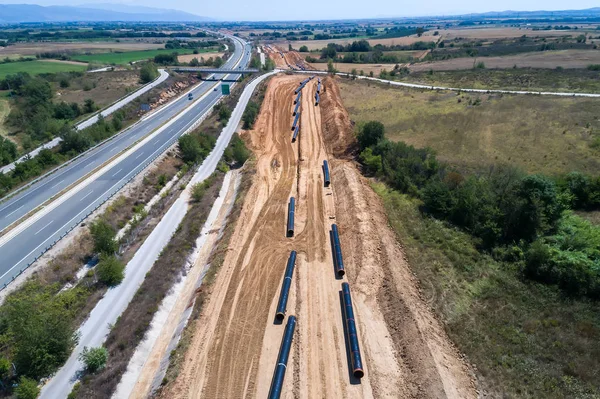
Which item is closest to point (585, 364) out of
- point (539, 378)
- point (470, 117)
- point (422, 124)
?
point (539, 378)

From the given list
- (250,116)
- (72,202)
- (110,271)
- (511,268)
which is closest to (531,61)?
(250,116)

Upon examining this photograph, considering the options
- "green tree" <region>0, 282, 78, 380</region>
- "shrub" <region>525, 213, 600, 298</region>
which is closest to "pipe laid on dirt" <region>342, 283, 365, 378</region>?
"shrub" <region>525, 213, 600, 298</region>

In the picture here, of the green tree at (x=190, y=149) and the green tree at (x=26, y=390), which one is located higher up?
the green tree at (x=190, y=149)

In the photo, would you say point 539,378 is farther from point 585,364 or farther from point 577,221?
point 577,221

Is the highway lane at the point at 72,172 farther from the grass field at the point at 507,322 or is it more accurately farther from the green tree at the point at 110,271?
the grass field at the point at 507,322

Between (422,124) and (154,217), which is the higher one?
(422,124)

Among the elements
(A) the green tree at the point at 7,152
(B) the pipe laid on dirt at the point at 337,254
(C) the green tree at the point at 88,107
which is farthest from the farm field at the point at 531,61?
(A) the green tree at the point at 7,152
